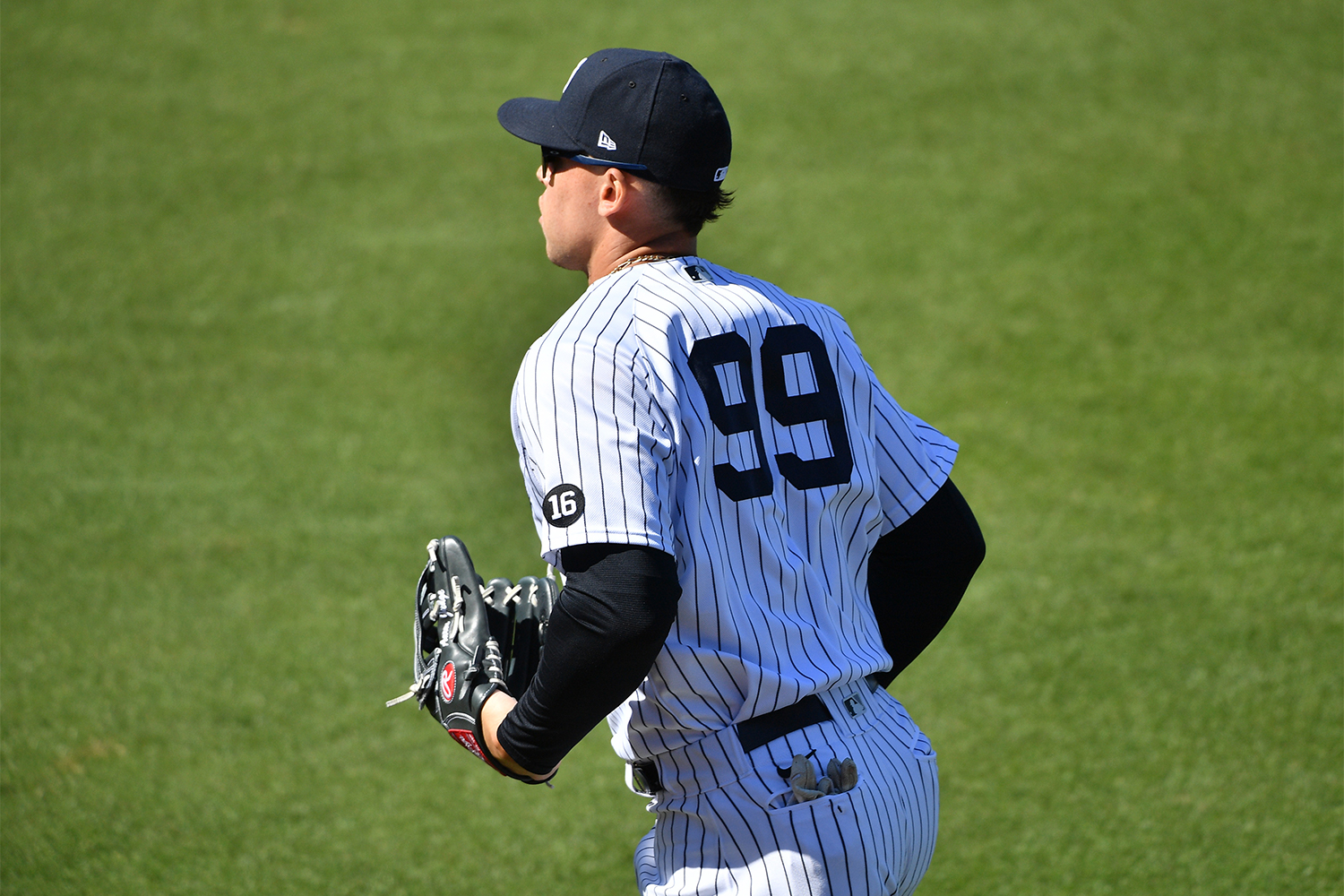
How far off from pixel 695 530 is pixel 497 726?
0.45 m

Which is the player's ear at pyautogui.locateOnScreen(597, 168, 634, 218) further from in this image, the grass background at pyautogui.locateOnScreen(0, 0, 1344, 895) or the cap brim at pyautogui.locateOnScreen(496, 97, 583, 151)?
the grass background at pyautogui.locateOnScreen(0, 0, 1344, 895)

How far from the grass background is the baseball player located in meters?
2.00

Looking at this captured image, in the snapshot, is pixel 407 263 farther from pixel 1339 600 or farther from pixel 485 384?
pixel 1339 600

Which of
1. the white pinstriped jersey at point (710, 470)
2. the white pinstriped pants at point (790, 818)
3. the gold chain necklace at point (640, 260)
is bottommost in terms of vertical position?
the white pinstriped pants at point (790, 818)

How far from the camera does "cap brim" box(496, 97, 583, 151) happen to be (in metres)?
1.85

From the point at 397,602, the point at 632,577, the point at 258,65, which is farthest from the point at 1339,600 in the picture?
the point at 258,65

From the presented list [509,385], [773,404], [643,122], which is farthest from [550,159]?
[509,385]

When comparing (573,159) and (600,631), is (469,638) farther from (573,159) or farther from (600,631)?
(573,159)

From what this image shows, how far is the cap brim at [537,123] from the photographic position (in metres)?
1.85

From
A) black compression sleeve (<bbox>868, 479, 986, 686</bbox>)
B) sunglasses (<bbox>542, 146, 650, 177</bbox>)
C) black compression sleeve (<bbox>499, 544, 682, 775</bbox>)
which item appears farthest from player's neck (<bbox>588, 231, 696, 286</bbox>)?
black compression sleeve (<bbox>868, 479, 986, 686</bbox>)

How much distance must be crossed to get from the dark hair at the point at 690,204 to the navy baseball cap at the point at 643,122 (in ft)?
0.06

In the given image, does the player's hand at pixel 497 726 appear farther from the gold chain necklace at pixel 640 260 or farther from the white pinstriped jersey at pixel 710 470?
the gold chain necklace at pixel 640 260

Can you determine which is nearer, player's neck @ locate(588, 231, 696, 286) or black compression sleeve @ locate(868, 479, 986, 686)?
player's neck @ locate(588, 231, 696, 286)

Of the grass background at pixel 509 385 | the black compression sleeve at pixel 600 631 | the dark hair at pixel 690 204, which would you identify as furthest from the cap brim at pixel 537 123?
the grass background at pixel 509 385
